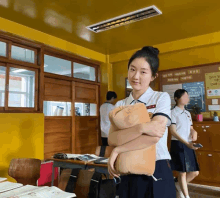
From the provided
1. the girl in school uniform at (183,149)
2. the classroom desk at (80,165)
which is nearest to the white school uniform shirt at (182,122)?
the girl in school uniform at (183,149)

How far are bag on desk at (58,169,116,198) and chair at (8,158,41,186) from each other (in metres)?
0.38

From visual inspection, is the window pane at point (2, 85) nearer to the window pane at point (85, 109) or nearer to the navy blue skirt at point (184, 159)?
the window pane at point (85, 109)

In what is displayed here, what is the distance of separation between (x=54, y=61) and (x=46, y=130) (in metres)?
1.40

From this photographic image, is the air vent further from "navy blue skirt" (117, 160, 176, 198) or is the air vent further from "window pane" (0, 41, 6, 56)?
"navy blue skirt" (117, 160, 176, 198)

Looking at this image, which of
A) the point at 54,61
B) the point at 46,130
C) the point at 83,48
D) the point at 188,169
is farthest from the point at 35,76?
the point at 188,169

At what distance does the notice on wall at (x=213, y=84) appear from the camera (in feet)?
13.0

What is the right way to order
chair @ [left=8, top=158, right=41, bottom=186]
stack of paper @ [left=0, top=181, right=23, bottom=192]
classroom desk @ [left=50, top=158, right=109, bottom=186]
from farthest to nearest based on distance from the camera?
classroom desk @ [left=50, top=158, right=109, bottom=186] < chair @ [left=8, top=158, right=41, bottom=186] < stack of paper @ [left=0, top=181, right=23, bottom=192]

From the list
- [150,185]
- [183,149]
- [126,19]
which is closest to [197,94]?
[183,149]

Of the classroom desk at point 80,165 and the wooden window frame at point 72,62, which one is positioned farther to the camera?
the wooden window frame at point 72,62

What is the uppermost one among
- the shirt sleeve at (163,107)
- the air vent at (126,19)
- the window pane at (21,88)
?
the air vent at (126,19)

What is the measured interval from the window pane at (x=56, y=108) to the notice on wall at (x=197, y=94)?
250 cm

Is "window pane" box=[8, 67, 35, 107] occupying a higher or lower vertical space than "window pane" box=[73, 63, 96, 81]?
lower

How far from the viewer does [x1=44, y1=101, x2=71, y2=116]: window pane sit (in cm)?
416

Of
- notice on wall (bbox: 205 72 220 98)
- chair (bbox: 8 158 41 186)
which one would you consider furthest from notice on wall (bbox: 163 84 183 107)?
chair (bbox: 8 158 41 186)
